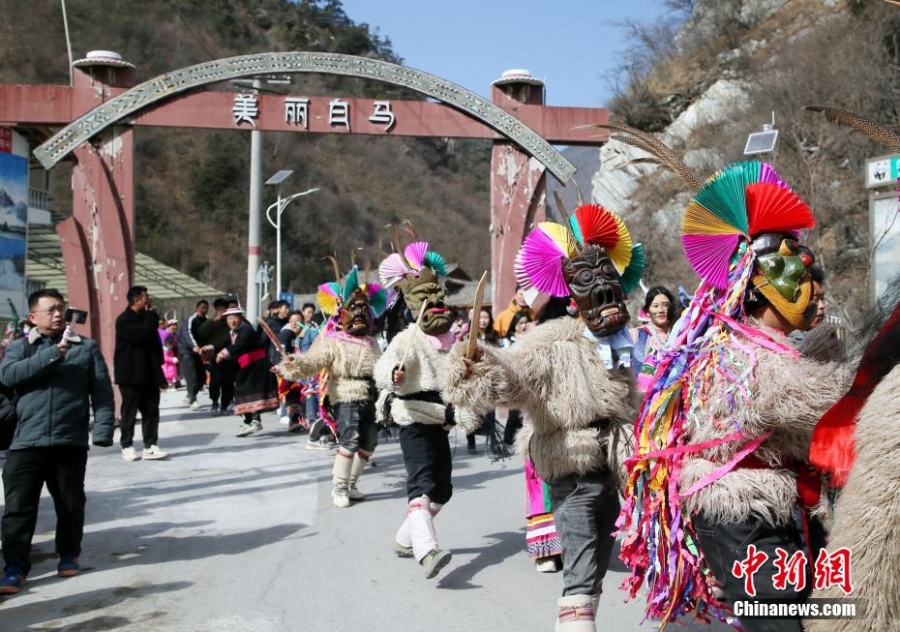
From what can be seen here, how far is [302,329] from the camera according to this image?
1438 centimetres

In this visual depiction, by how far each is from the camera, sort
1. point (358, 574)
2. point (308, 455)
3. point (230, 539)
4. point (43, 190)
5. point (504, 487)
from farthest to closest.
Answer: point (43, 190) < point (308, 455) < point (504, 487) < point (230, 539) < point (358, 574)

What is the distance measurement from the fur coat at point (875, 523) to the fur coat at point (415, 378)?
4146 millimetres

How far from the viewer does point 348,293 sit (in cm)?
892

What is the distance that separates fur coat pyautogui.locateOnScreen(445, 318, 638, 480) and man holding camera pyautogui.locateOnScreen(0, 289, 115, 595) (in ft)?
10.9

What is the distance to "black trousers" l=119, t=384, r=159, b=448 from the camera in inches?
412

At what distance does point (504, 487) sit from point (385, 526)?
2.03 m

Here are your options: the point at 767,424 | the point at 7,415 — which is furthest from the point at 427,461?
the point at 767,424

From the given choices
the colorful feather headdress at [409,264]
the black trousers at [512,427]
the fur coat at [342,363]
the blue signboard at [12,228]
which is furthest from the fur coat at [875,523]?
the blue signboard at [12,228]

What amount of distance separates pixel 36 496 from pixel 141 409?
486cm

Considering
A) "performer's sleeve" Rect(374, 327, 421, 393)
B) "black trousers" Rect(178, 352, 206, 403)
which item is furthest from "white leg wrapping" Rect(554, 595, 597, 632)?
"black trousers" Rect(178, 352, 206, 403)

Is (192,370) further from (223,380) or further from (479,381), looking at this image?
(479,381)

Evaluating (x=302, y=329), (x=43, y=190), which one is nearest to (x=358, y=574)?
(x=302, y=329)

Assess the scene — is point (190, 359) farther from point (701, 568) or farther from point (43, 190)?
point (701, 568)

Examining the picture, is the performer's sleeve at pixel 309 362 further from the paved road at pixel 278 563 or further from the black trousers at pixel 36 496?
the black trousers at pixel 36 496
